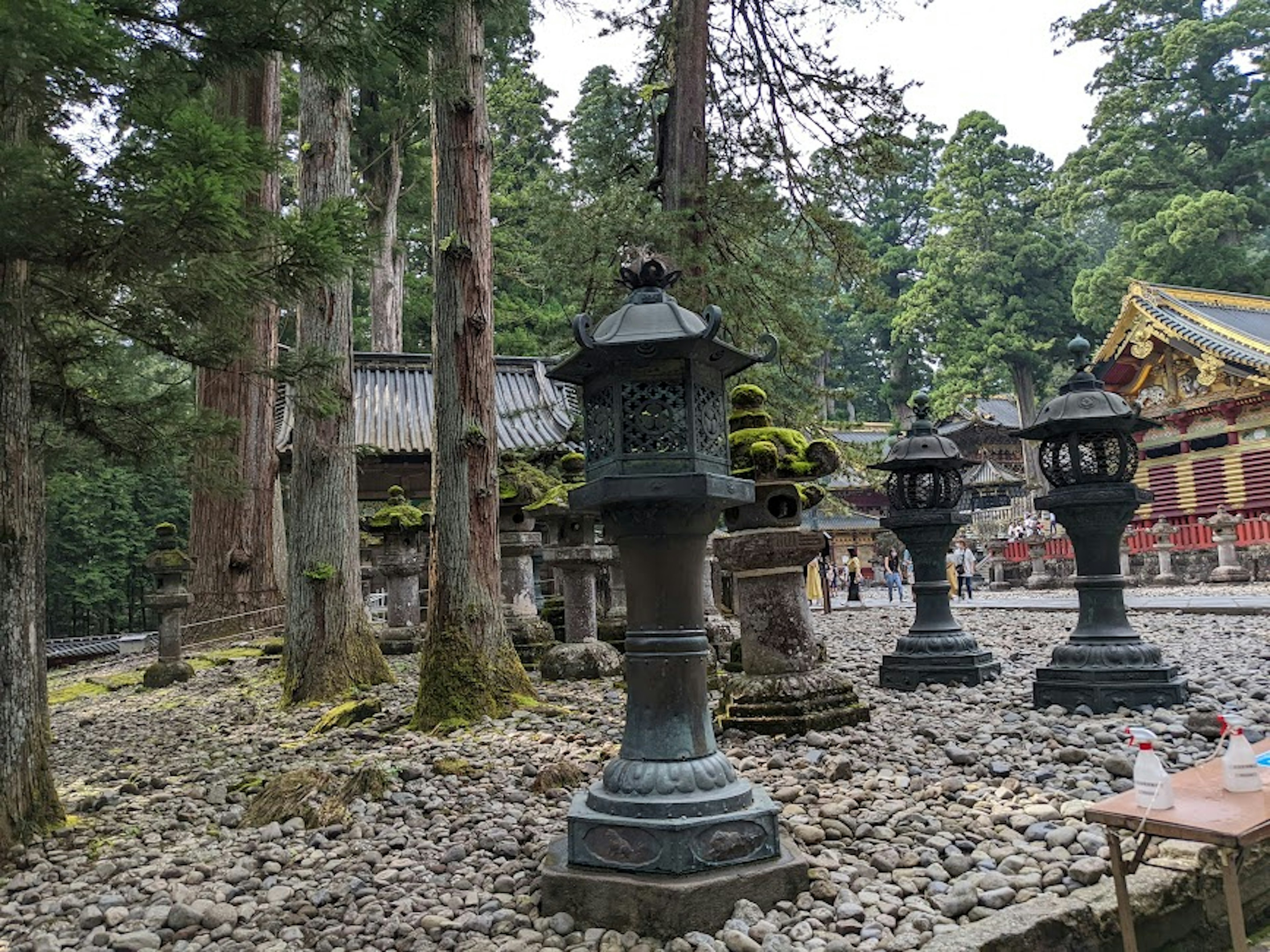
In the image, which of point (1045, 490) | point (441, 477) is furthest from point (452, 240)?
point (1045, 490)

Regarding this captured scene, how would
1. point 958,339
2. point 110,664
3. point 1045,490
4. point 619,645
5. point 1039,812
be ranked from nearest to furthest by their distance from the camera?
1. point 1039,812
2. point 619,645
3. point 110,664
4. point 1045,490
5. point 958,339

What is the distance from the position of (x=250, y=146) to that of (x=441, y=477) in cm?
287

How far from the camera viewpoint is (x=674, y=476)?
3070 millimetres

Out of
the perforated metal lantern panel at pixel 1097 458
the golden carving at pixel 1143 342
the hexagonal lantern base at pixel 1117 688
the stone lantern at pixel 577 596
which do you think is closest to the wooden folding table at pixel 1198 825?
the hexagonal lantern base at pixel 1117 688

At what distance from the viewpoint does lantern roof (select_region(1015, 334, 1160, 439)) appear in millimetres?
5348

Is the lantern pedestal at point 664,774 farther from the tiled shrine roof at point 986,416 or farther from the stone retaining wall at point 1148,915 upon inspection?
the tiled shrine roof at point 986,416

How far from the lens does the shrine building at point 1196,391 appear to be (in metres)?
18.2

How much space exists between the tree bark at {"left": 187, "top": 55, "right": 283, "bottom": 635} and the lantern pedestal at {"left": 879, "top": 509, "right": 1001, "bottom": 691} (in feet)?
25.8

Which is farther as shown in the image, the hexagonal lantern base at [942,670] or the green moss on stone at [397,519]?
the green moss on stone at [397,519]

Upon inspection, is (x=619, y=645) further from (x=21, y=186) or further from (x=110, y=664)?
(x=110, y=664)

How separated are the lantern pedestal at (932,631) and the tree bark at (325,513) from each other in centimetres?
431

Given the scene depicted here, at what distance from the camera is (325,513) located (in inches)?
273

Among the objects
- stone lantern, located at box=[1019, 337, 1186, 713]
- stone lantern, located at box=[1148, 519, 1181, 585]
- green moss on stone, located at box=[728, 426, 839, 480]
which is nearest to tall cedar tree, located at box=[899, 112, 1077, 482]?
stone lantern, located at box=[1148, 519, 1181, 585]

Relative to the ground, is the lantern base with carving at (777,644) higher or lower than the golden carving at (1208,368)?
lower
